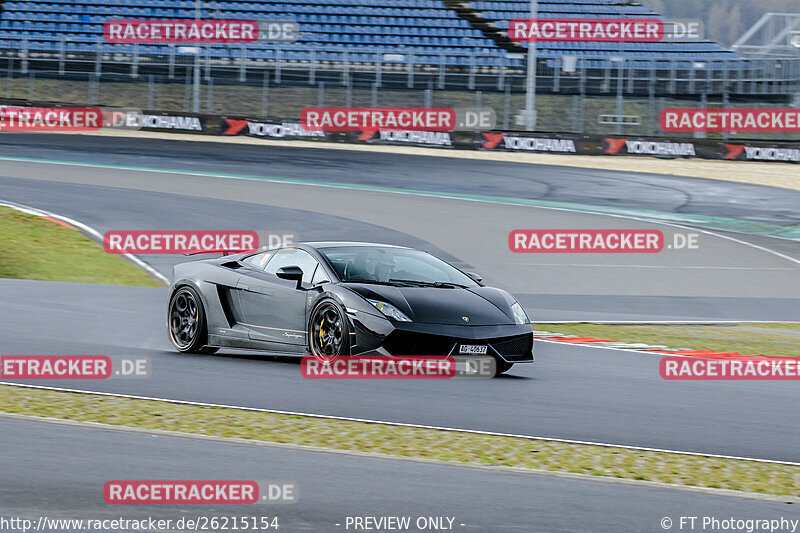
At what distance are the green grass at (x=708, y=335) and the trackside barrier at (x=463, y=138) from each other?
21.3 metres

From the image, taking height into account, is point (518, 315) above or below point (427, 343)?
above

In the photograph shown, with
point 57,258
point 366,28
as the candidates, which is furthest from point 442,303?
point 366,28

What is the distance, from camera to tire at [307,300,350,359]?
923cm

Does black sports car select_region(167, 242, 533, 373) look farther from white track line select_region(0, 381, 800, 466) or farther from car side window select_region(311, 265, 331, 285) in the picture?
white track line select_region(0, 381, 800, 466)

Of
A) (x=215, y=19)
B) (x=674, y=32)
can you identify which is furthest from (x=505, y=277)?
(x=674, y=32)

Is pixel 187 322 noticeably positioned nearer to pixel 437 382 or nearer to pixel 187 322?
pixel 187 322

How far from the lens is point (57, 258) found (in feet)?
59.5

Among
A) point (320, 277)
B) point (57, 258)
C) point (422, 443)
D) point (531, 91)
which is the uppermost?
point (531, 91)

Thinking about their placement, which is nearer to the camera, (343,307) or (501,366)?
(343,307)

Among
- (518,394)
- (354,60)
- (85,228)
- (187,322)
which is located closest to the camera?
(518,394)

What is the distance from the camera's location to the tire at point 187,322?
10.5m

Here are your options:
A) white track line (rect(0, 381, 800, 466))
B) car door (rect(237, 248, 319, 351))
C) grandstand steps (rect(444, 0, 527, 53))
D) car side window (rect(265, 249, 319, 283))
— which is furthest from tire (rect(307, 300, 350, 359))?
grandstand steps (rect(444, 0, 527, 53))

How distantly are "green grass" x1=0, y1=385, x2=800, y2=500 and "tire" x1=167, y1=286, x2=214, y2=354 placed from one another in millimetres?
2364

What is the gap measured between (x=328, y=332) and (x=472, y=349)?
121 centimetres
